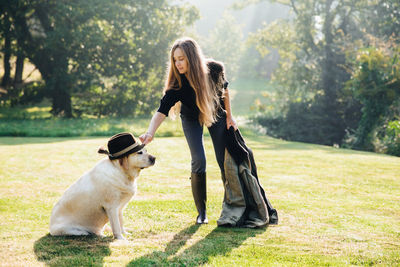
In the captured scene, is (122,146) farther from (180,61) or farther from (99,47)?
(99,47)

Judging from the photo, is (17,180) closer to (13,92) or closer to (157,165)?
(157,165)

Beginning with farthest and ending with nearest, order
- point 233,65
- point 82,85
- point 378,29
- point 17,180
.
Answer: point 233,65
point 378,29
point 82,85
point 17,180

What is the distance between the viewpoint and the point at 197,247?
4.23 meters

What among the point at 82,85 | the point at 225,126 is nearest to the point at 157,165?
the point at 225,126

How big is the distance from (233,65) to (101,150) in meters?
54.6

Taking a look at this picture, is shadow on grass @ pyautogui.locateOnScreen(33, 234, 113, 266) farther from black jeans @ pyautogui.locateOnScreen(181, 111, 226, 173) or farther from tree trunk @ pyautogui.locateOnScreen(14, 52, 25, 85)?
tree trunk @ pyautogui.locateOnScreen(14, 52, 25, 85)

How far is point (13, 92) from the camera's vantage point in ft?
83.0

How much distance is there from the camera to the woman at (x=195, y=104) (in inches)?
178

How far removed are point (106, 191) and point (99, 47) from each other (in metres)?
19.9

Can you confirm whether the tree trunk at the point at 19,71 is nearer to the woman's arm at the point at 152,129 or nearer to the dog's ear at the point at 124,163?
the woman's arm at the point at 152,129

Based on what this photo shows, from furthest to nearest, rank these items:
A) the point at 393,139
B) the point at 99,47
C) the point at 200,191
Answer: the point at 99,47
the point at 393,139
the point at 200,191

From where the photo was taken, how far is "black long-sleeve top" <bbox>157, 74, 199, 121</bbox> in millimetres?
4629

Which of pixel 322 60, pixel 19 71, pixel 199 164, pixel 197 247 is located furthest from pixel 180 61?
pixel 19 71

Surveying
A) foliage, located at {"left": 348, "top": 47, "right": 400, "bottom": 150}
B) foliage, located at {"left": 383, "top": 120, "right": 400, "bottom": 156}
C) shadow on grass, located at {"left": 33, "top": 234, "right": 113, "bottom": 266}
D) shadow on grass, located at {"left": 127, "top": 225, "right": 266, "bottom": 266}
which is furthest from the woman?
foliage, located at {"left": 348, "top": 47, "right": 400, "bottom": 150}
